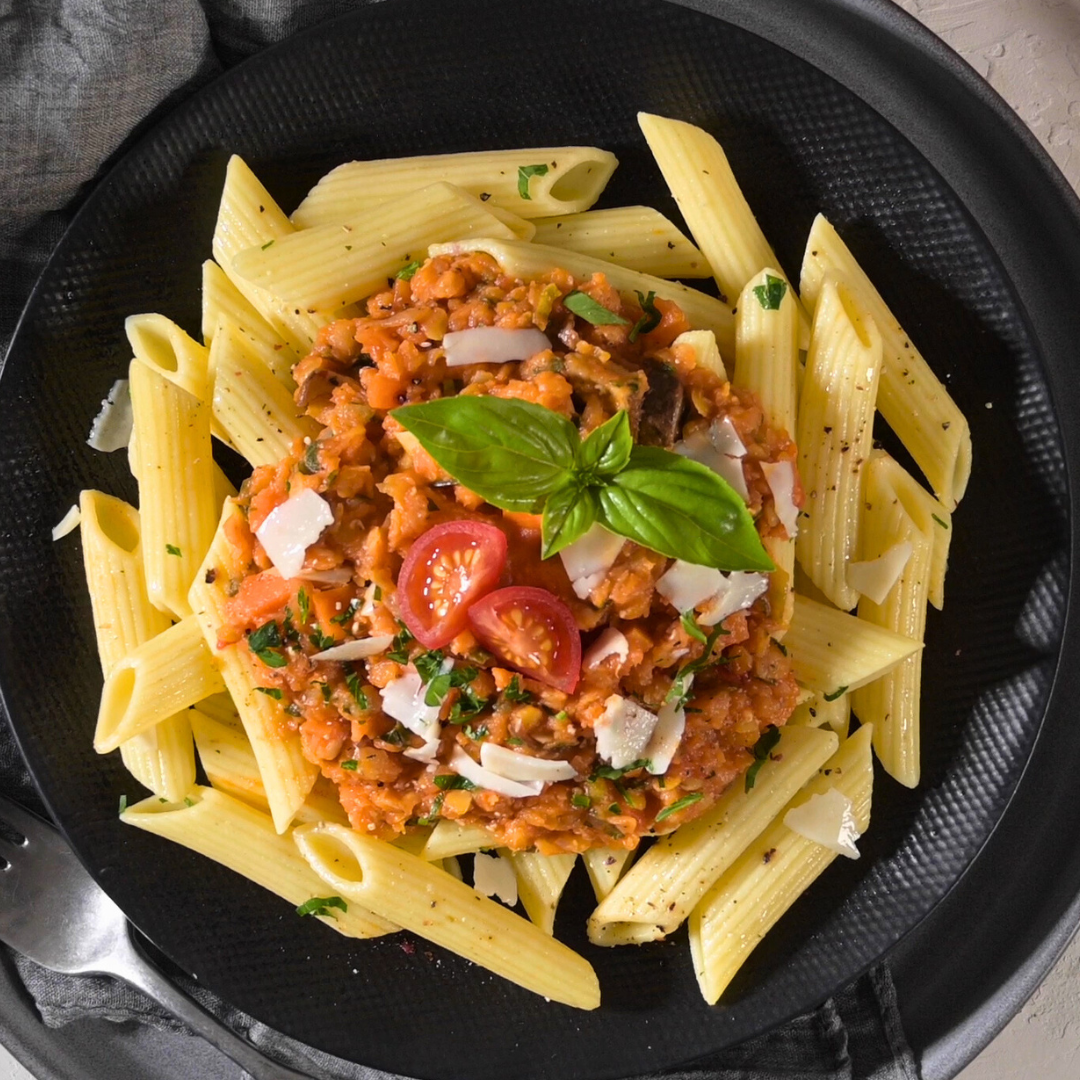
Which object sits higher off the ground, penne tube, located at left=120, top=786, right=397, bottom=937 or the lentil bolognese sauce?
the lentil bolognese sauce

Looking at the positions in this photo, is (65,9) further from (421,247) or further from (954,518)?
(954,518)

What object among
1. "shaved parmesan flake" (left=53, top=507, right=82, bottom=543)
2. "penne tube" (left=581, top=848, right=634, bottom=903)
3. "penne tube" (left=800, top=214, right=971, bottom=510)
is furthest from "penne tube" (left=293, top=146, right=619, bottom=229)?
"penne tube" (left=581, top=848, right=634, bottom=903)

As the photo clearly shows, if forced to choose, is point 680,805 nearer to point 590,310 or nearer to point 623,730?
point 623,730

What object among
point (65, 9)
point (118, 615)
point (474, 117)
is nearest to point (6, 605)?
point (118, 615)

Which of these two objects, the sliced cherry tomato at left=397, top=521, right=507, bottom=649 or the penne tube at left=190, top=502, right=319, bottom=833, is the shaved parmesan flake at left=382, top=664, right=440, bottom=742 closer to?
the sliced cherry tomato at left=397, top=521, right=507, bottom=649

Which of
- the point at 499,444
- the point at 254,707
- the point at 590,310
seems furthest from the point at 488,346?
the point at 254,707

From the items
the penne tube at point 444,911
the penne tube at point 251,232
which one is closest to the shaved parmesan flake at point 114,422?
the penne tube at point 251,232
